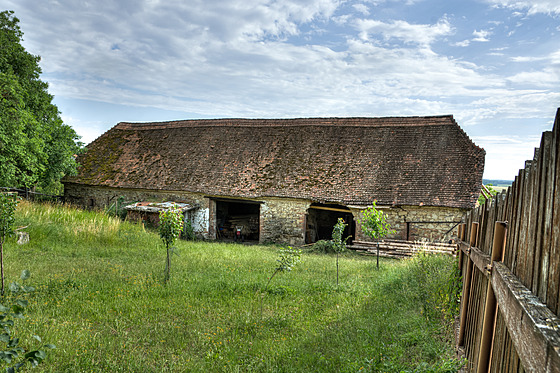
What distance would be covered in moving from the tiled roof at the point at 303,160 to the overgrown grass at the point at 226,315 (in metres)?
6.61

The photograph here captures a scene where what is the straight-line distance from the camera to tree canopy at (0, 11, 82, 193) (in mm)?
15945

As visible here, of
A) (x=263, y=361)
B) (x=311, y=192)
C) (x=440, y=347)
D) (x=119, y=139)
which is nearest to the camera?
(x=440, y=347)

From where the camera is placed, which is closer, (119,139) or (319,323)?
(319,323)

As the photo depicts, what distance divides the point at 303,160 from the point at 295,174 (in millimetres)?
1267

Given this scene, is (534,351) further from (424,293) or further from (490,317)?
(424,293)

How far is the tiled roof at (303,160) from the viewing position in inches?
682

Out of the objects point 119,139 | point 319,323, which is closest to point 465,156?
point 319,323

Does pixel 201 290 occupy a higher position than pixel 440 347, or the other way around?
pixel 440 347

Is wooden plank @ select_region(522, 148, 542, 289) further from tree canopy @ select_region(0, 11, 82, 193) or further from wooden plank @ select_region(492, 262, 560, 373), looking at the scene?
tree canopy @ select_region(0, 11, 82, 193)

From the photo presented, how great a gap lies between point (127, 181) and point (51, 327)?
16525 mm

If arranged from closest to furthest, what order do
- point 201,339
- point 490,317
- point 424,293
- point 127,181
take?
point 490,317 → point 201,339 → point 424,293 → point 127,181

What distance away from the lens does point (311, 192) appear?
60.0 feet

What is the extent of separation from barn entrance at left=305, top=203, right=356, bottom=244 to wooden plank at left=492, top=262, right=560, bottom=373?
1645 cm

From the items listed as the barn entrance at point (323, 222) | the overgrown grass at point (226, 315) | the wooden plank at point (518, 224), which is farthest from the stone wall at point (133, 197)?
the wooden plank at point (518, 224)
